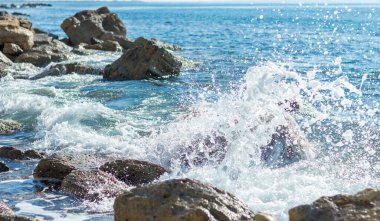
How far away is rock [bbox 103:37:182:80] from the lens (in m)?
21.5

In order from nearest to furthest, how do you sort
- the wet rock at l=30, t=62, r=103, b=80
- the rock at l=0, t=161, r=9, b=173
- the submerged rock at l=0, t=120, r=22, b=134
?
1. the rock at l=0, t=161, r=9, b=173
2. the submerged rock at l=0, t=120, r=22, b=134
3. the wet rock at l=30, t=62, r=103, b=80

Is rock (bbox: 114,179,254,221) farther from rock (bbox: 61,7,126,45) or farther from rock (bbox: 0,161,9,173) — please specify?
rock (bbox: 61,7,126,45)

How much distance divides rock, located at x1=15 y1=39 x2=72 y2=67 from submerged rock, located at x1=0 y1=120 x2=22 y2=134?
11773 mm

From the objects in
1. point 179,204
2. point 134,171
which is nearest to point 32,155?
point 134,171

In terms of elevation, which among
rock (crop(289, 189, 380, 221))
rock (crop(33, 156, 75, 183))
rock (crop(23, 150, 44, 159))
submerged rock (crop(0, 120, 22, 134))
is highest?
rock (crop(289, 189, 380, 221))

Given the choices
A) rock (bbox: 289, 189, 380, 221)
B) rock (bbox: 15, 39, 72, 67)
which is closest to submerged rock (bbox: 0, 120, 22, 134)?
rock (bbox: 289, 189, 380, 221)

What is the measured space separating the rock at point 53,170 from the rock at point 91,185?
1.80ft

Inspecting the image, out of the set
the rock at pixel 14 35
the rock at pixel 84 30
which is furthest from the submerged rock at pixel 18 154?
the rock at pixel 84 30

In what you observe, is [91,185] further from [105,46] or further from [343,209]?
[105,46]

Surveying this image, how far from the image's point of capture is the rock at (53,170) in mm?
9824

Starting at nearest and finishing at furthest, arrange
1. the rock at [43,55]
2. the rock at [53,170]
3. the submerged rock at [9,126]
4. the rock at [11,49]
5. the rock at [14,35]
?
the rock at [53,170] → the submerged rock at [9,126] → the rock at [43,55] → the rock at [11,49] → the rock at [14,35]

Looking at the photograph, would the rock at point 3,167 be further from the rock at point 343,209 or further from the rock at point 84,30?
the rock at point 84,30

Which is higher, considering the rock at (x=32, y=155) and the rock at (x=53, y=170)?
the rock at (x=53, y=170)

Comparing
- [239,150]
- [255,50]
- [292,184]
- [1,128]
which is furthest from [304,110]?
[255,50]
